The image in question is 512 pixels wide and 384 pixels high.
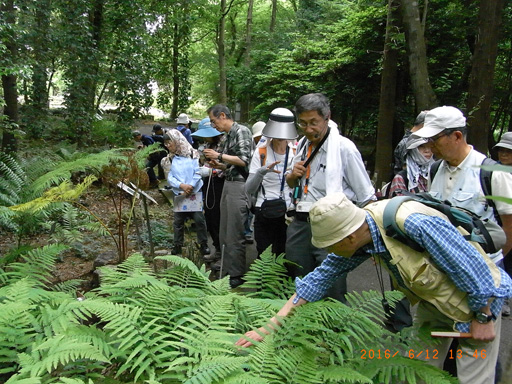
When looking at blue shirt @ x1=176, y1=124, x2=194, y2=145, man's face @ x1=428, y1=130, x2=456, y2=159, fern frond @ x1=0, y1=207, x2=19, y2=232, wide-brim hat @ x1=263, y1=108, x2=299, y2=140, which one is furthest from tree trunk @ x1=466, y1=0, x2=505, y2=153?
fern frond @ x1=0, y1=207, x2=19, y2=232

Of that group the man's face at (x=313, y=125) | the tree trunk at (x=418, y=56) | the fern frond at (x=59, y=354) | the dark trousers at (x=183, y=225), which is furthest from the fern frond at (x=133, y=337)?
the tree trunk at (x=418, y=56)

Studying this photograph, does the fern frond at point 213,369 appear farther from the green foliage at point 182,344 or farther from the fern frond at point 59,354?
the fern frond at point 59,354

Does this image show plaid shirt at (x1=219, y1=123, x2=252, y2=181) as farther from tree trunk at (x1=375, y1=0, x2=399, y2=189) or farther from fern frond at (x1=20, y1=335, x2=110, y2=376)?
tree trunk at (x1=375, y1=0, x2=399, y2=189)

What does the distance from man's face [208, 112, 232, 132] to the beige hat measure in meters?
3.40

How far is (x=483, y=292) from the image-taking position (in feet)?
6.13

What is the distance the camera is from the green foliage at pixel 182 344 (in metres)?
1.96

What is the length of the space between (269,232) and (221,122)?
157 cm

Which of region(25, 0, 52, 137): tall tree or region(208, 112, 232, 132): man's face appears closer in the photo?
region(208, 112, 232, 132): man's face

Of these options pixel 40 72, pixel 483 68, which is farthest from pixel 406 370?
pixel 40 72

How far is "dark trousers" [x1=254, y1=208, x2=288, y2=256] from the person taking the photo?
4.52 metres

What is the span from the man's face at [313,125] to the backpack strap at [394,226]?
146cm

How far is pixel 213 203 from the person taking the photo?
618 cm

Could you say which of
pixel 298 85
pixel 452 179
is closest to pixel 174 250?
pixel 452 179
